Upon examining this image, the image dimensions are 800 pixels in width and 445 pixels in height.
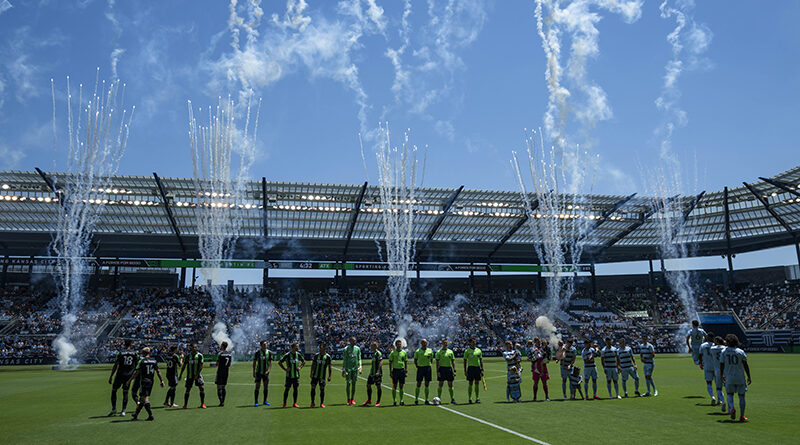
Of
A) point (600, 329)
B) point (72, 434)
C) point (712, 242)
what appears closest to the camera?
point (72, 434)

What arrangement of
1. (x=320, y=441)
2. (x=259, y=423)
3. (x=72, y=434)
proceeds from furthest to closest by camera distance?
(x=259, y=423) → (x=72, y=434) → (x=320, y=441)

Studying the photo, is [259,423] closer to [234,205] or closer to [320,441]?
[320,441]

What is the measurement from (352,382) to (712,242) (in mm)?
60599

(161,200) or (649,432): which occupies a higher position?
(161,200)

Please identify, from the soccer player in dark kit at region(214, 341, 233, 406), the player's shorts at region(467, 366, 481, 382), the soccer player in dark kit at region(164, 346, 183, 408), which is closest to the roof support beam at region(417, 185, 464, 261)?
the player's shorts at region(467, 366, 481, 382)

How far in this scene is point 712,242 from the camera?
6241cm

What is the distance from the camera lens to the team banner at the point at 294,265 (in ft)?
186

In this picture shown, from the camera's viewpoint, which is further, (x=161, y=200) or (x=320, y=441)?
(x=161, y=200)

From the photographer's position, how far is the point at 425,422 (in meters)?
11.9

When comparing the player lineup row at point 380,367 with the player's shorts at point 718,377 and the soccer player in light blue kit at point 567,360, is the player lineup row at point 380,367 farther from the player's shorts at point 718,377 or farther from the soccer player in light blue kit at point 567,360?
the player's shorts at point 718,377

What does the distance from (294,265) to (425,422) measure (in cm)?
5045

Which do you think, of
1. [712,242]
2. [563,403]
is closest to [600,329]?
[712,242]

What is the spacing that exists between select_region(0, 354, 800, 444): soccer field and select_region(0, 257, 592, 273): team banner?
40233 mm

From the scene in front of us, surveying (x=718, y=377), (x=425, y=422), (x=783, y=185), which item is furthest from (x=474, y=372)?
(x=783, y=185)
